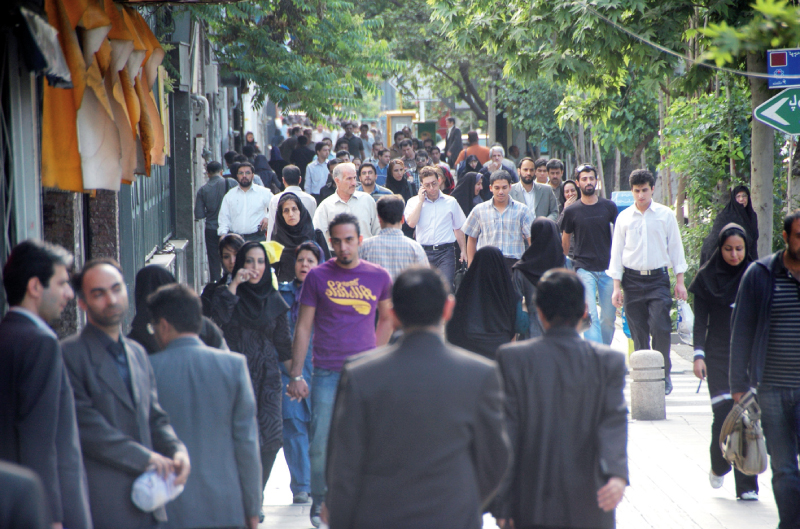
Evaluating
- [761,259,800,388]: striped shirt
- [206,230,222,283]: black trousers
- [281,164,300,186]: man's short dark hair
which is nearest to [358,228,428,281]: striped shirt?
[761,259,800,388]: striped shirt

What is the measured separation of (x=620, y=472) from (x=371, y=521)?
1082 millimetres

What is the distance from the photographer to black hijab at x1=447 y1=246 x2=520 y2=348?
7578 millimetres

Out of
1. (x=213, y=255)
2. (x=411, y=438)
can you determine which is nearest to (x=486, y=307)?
(x=411, y=438)

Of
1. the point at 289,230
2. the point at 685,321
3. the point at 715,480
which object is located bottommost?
the point at 715,480

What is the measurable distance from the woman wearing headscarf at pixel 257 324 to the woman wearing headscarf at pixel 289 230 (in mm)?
2771

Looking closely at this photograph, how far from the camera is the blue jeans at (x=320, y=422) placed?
6.00 metres

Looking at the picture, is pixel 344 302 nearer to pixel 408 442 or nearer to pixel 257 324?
pixel 257 324

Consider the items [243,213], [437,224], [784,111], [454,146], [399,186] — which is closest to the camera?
[784,111]

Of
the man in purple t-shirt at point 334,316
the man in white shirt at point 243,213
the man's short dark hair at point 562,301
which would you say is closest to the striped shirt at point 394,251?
the man in purple t-shirt at point 334,316

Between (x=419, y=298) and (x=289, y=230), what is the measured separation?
18.6ft

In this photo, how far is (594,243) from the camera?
33.6 ft

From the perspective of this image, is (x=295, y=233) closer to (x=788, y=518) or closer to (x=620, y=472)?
(x=788, y=518)

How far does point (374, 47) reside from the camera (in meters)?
22.3

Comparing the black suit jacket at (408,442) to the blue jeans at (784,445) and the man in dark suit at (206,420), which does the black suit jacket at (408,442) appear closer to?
the man in dark suit at (206,420)
